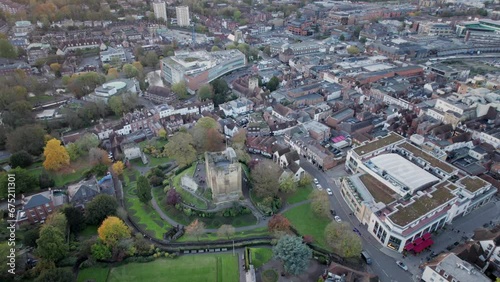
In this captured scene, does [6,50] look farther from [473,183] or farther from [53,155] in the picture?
[473,183]

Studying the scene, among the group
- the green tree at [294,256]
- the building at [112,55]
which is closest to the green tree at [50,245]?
the green tree at [294,256]

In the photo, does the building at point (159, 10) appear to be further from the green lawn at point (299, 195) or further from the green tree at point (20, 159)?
the green lawn at point (299, 195)

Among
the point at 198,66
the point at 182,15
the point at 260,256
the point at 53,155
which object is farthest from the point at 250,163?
the point at 182,15

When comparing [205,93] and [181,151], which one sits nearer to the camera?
[181,151]

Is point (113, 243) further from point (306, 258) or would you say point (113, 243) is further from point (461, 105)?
point (461, 105)

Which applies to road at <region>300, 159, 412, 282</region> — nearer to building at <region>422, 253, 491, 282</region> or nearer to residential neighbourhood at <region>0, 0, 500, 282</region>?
residential neighbourhood at <region>0, 0, 500, 282</region>
